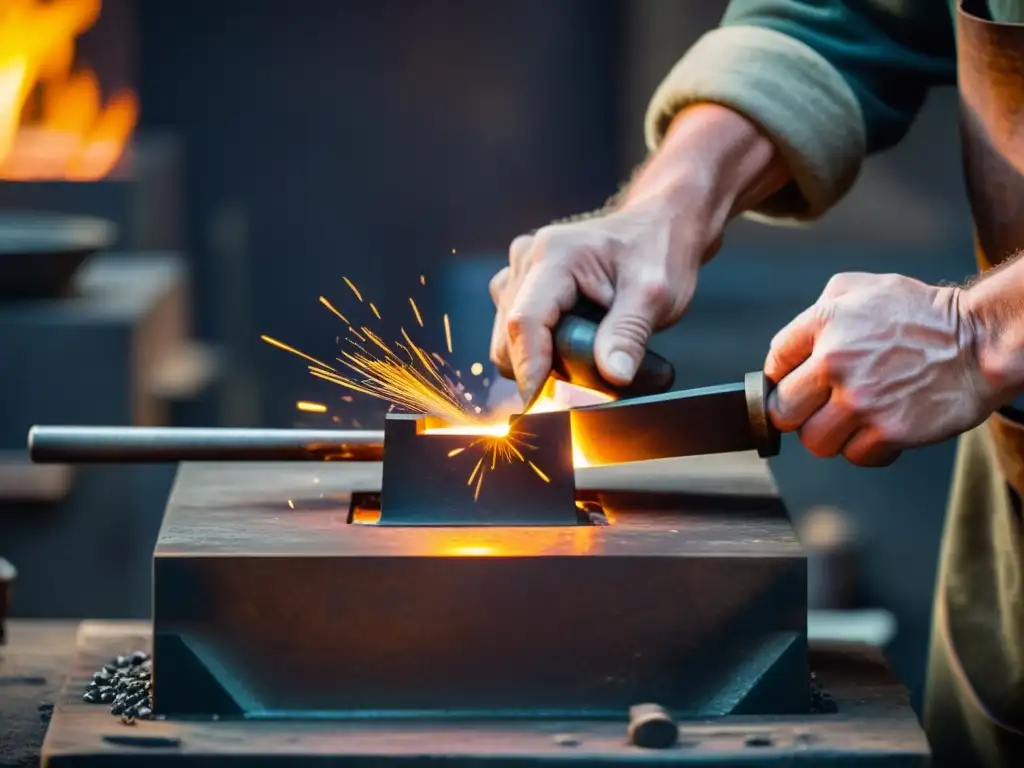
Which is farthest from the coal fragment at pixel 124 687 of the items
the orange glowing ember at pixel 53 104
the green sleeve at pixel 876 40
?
the orange glowing ember at pixel 53 104

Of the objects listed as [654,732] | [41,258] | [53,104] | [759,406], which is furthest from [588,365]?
[53,104]

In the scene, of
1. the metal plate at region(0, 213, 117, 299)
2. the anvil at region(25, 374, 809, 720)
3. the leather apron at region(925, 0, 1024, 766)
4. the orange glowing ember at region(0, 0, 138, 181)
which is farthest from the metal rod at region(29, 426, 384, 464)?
the orange glowing ember at region(0, 0, 138, 181)

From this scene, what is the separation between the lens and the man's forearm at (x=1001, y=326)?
1.51m

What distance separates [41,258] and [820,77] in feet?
5.74

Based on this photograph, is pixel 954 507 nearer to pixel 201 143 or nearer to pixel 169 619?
pixel 169 619

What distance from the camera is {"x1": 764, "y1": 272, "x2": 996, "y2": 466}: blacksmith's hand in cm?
152

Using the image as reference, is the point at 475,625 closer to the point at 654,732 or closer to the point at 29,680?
the point at 654,732

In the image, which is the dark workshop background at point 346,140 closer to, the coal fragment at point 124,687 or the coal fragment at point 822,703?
the coal fragment at point 124,687

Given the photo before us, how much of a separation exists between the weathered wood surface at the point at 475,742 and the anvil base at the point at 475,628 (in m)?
0.03

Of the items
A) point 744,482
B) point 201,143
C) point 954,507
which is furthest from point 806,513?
point 201,143

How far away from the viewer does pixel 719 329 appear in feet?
12.5

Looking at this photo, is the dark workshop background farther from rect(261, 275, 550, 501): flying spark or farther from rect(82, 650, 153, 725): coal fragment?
rect(82, 650, 153, 725): coal fragment

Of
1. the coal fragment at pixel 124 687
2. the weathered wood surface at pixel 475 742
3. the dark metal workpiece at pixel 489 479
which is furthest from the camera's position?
the dark metal workpiece at pixel 489 479

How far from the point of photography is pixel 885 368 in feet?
5.00
